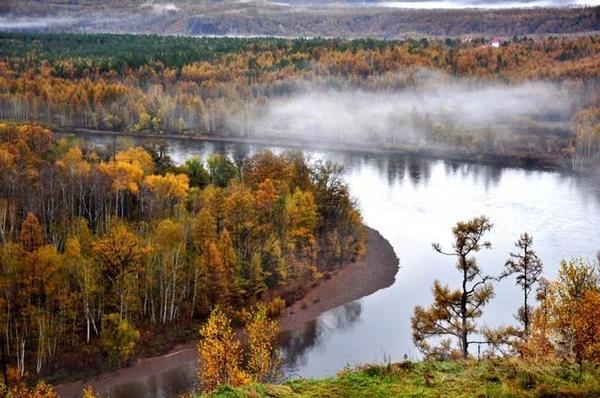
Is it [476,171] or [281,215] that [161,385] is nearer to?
[281,215]

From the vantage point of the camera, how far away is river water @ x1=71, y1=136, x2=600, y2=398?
3183cm

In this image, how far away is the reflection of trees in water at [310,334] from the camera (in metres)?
31.0

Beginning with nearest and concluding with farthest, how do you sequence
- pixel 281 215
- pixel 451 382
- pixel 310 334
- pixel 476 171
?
pixel 451 382, pixel 310 334, pixel 281 215, pixel 476 171

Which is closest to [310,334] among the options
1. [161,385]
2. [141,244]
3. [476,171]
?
[161,385]

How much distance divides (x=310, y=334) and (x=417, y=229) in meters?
20.5

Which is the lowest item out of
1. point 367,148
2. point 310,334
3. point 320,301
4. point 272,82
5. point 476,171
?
point 310,334

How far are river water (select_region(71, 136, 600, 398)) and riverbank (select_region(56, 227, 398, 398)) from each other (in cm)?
50

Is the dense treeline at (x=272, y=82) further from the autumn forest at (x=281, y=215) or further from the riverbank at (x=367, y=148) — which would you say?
the riverbank at (x=367, y=148)

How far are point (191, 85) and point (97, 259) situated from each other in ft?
288

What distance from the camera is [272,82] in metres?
119

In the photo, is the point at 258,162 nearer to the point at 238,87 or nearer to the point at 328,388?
the point at 328,388

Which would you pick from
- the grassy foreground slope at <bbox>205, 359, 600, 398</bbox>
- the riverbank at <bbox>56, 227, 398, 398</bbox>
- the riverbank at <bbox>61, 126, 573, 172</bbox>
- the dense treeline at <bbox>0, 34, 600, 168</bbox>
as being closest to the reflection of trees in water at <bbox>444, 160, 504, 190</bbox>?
the riverbank at <bbox>61, 126, 573, 172</bbox>

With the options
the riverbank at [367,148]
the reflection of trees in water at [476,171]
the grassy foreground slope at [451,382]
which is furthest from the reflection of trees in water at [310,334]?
the riverbank at [367,148]

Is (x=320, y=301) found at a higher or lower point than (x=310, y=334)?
higher
